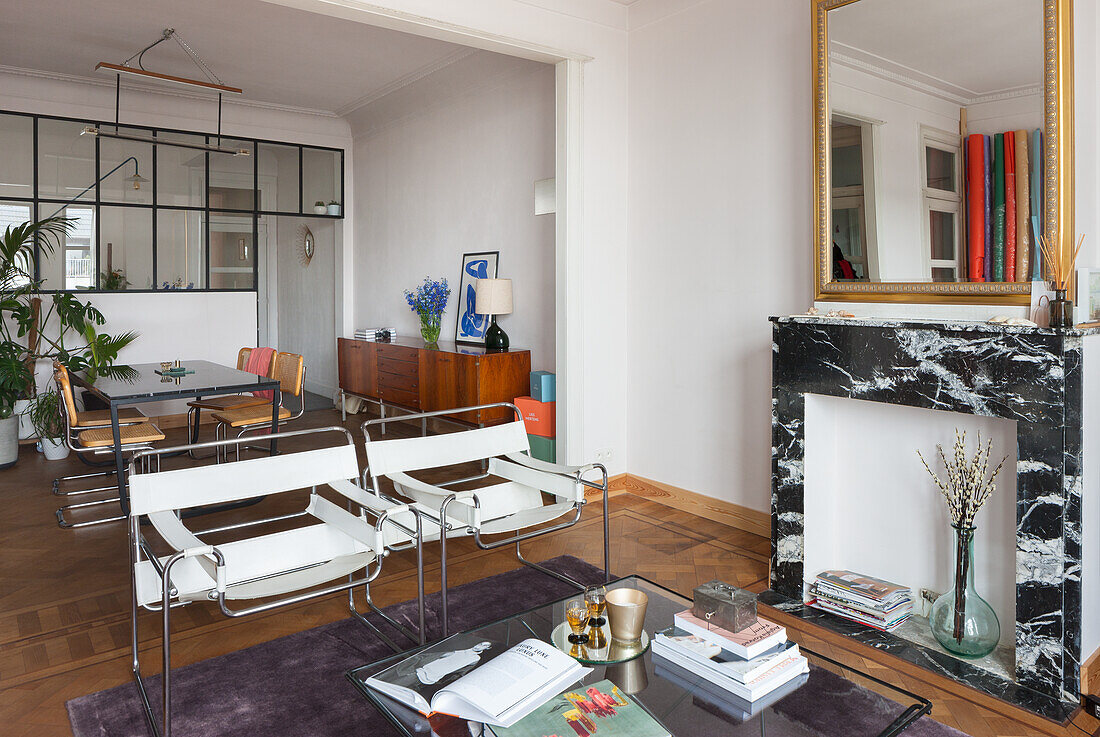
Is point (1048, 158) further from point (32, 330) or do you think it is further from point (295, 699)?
point (32, 330)

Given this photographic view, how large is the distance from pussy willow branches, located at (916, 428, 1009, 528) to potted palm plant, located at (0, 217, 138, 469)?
5478mm

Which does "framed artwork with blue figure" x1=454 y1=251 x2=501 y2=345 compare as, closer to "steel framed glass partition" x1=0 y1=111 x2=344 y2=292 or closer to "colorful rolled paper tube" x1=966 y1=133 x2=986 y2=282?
"steel framed glass partition" x1=0 y1=111 x2=344 y2=292

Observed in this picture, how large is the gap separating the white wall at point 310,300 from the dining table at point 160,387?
3.70 m

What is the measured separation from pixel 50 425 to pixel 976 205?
6.75 meters

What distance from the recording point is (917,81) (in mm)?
3348

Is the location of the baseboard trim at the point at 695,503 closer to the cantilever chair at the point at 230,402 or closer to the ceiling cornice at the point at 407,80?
the cantilever chair at the point at 230,402

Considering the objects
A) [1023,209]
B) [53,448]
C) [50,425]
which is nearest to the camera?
[1023,209]

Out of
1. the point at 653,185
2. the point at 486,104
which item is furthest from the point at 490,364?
the point at 486,104

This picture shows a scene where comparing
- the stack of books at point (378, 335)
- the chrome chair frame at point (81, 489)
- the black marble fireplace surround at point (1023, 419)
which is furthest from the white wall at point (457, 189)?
the black marble fireplace surround at point (1023, 419)

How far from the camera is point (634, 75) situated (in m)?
5.07

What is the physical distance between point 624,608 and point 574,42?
3828 millimetres

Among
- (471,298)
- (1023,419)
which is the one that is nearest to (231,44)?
(471,298)

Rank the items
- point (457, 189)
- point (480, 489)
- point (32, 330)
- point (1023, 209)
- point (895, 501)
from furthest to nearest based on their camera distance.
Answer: point (457, 189)
point (32, 330)
point (480, 489)
point (895, 501)
point (1023, 209)

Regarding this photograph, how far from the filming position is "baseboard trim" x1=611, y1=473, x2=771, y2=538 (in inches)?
172
